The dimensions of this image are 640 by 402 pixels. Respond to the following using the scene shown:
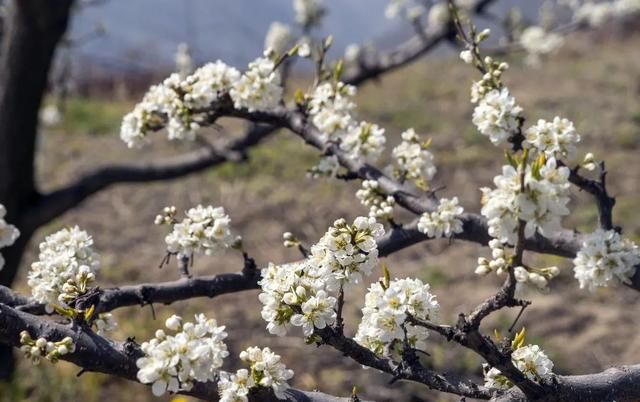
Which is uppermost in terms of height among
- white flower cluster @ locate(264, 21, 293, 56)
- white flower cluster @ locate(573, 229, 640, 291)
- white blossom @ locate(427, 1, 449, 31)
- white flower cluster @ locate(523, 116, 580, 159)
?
white blossom @ locate(427, 1, 449, 31)

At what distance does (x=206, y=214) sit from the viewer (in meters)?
1.77

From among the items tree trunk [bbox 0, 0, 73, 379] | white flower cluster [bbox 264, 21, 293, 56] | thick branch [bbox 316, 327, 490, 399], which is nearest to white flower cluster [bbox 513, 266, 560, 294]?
thick branch [bbox 316, 327, 490, 399]

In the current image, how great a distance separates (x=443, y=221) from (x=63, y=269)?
37.2 inches

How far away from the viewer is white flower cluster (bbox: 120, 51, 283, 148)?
2061 mm

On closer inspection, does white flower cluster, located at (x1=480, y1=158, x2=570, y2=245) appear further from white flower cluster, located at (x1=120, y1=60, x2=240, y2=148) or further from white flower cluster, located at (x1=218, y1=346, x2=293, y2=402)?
white flower cluster, located at (x1=120, y1=60, x2=240, y2=148)

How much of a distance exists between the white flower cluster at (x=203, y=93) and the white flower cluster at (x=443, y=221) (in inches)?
25.4

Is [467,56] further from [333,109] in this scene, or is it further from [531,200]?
[531,200]

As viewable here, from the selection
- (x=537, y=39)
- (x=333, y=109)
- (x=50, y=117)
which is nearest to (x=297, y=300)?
(x=333, y=109)

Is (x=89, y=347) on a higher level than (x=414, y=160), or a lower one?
lower

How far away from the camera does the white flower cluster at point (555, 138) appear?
1563 mm

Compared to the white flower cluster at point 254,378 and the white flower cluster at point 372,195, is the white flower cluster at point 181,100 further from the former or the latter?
the white flower cluster at point 254,378

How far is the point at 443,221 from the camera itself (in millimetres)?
1784

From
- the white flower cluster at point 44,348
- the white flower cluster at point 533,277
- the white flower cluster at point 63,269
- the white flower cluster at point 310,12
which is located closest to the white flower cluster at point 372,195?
the white flower cluster at point 533,277

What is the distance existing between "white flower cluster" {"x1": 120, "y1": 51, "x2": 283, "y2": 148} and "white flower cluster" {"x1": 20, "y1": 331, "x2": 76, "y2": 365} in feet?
2.87
